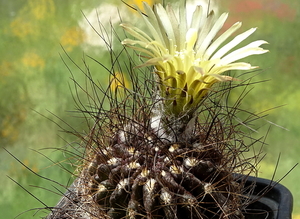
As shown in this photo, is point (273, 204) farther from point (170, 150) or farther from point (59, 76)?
point (59, 76)

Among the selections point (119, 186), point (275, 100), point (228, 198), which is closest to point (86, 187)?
point (119, 186)

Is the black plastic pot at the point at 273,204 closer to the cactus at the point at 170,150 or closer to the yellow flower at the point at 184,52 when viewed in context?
the cactus at the point at 170,150

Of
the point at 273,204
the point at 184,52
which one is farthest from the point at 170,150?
the point at 273,204

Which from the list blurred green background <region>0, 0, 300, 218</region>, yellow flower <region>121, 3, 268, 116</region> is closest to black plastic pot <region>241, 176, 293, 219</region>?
yellow flower <region>121, 3, 268, 116</region>

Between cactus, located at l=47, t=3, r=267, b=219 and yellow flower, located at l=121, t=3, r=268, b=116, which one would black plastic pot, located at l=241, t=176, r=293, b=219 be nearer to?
cactus, located at l=47, t=3, r=267, b=219

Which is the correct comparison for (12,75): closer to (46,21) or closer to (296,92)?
(46,21)
